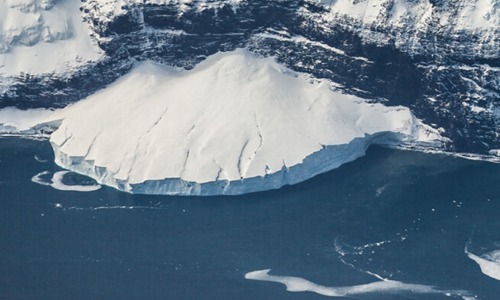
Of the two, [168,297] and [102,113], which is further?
[102,113]

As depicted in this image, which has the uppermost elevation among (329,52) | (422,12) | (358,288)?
(422,12)

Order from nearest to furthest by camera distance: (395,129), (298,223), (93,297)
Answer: (93,297)
(298,223)
(395,129)

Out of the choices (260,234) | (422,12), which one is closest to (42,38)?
(260,234)

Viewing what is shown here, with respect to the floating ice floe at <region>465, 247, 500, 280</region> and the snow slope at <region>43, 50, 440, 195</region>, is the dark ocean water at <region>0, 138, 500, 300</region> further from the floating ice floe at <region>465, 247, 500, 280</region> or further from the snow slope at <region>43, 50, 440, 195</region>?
the snow slope at <region>43, 50, 440, 195</region>

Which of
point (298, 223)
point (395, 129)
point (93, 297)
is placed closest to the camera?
point (93, 297)

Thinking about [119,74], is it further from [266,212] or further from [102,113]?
[266,212]

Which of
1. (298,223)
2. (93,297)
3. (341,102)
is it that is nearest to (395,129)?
(341,102)

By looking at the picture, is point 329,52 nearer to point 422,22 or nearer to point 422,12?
point 422,22

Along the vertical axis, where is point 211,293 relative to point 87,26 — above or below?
below
